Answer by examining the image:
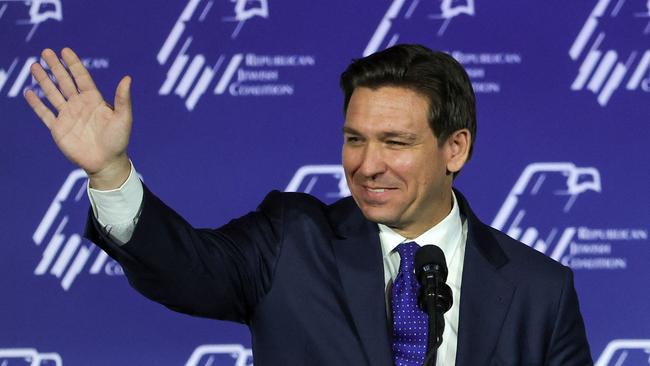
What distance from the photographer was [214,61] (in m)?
3.42

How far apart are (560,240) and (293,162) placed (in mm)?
819

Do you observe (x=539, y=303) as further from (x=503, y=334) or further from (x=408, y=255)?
(x=408, y=255)

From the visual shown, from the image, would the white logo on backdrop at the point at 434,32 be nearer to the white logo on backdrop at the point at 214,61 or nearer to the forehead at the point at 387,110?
the white logo on backdrop at the point at 214,61

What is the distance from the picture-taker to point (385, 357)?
1.94m

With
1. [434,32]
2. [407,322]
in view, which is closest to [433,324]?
[407,322]

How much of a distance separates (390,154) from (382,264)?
0.64 ft

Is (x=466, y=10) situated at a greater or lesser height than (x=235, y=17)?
greater

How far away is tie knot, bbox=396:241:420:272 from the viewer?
207cm

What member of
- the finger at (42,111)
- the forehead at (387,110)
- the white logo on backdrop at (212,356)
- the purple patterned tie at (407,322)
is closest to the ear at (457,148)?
the forehead at (387,110)

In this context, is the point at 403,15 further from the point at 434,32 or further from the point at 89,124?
the point at 89,124

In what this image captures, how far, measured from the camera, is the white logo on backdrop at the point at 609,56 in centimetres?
344

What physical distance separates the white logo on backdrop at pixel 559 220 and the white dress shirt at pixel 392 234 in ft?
4.06

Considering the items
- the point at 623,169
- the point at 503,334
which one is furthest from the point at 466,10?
the point at 503,334

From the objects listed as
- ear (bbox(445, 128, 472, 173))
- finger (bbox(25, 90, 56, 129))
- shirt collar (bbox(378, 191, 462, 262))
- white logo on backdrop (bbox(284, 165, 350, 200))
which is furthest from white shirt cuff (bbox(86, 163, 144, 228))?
white logo on backdrop (bbox(284, 165, 350, 200))
